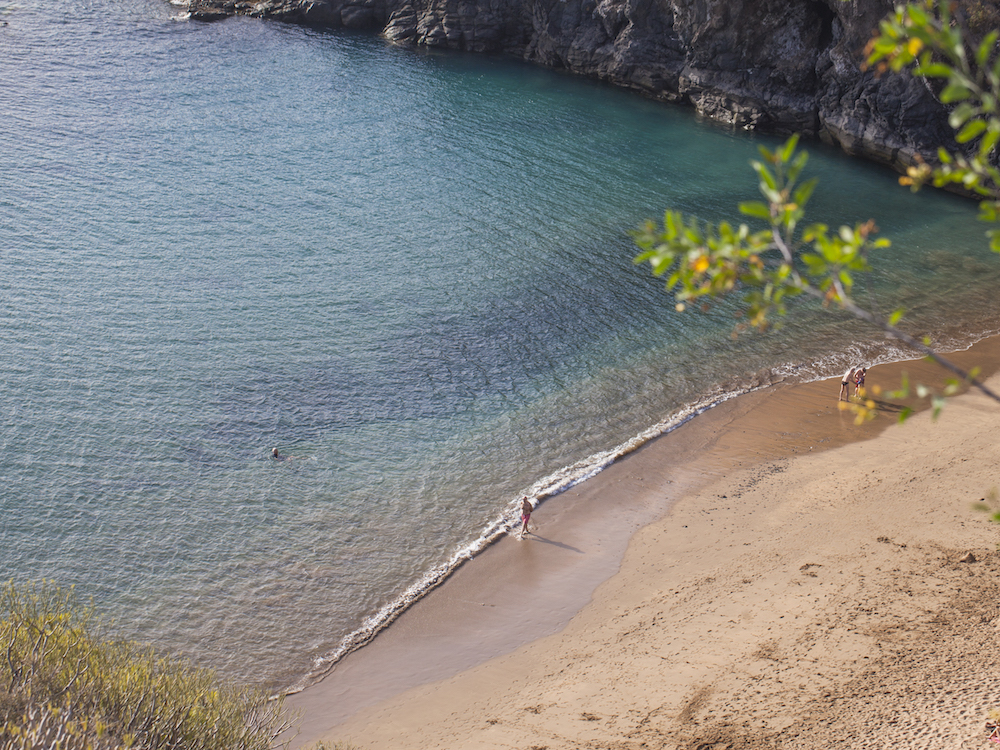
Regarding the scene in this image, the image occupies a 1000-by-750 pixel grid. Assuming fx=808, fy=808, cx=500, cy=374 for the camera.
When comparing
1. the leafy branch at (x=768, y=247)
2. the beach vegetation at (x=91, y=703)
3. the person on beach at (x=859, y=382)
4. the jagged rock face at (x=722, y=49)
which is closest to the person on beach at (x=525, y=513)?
the beach vegetation at (x=91, y=703)

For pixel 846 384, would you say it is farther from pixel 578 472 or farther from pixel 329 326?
pixel 329 326

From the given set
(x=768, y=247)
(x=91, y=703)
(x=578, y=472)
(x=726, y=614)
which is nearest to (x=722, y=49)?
(x=578, y=472)

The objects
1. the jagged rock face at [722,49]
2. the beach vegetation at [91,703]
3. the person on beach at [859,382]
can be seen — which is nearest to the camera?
the beach vegetation at [91,703]

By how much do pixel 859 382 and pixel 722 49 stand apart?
136 ft

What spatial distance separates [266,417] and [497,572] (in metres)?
10.6

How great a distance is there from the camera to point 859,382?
29297 mm

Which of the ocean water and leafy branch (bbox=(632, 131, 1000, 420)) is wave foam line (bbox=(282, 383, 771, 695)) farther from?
leafy branch (bbox=(632, 131, 1000, 420))

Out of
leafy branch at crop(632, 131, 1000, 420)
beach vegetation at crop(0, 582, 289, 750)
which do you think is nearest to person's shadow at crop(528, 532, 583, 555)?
beach vegetation at crop(0, 582, 289, 750)

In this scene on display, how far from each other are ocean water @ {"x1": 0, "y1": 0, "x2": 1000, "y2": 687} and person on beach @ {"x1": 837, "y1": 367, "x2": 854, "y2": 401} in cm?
230

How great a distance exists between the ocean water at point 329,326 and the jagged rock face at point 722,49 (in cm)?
350

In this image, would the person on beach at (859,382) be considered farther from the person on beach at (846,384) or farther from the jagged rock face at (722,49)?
the jagged rock face at (722,49)

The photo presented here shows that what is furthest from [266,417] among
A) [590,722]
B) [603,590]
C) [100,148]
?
[100,148]

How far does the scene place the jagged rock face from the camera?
54.0 meters

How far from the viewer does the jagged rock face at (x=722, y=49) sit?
177 ft
